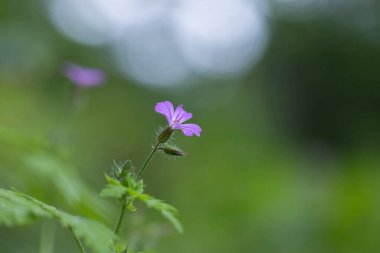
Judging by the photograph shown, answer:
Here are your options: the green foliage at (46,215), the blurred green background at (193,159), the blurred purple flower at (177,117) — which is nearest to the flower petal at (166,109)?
the blurred purple flower at (177,117)

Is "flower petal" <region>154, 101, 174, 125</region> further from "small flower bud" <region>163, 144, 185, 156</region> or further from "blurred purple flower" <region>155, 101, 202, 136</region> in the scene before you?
"small flower bud" <region>163, 144, 185, 156</region>

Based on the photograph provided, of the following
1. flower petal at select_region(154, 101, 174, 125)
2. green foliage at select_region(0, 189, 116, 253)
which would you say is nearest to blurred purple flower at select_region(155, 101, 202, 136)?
flower petal at select_region(154, 101, 174, 125)

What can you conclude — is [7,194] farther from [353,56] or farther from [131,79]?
[353,56]

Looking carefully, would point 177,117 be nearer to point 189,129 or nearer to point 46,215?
point 189,129

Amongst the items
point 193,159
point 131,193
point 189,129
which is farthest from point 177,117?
point 193,159

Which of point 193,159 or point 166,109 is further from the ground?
point 193,159

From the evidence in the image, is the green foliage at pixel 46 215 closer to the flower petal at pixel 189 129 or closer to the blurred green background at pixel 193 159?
the flower petal at pixel 189 129
